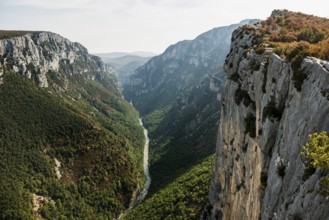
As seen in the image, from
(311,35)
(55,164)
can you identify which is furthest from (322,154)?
(55,164)

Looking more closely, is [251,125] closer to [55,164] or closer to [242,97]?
[242,97]

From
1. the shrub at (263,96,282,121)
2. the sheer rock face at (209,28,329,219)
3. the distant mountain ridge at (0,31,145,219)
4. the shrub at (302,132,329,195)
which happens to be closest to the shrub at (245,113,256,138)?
the sheer rock face at (209,28,329,219)

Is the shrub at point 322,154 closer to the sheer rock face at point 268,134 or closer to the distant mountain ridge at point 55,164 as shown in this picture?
the sheer rock face at point 268,134

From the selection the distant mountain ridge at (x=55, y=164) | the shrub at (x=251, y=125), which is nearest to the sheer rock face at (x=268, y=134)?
the shrub at (x=251, y=125)

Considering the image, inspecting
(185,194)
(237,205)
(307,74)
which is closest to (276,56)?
(307,74)

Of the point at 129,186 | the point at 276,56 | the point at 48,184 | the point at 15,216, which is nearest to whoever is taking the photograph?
the point at 276,56

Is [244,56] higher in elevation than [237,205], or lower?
higher

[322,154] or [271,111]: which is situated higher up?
[271,111]

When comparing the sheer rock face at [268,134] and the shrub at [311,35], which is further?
the shrub at [311,35]

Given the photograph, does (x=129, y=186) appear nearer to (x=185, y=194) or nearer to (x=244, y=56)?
(x=185, y=194)
